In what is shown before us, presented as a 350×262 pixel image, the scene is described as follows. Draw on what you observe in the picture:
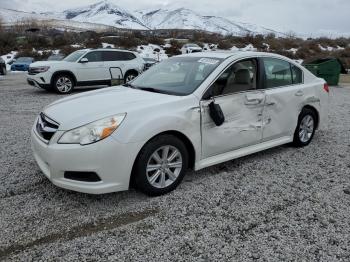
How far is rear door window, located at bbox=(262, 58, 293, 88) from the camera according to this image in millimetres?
4953

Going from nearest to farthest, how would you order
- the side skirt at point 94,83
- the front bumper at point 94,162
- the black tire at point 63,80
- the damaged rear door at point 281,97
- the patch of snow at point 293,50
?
the front bumper at point 94,162 < the damaged rear door at point 281,97 < the black tire at point 63,80 < the side skirt at point 94,83 < the patch of snow at point 293,50

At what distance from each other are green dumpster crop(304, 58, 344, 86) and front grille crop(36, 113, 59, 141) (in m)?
13.7

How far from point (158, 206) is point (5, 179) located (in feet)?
6.59

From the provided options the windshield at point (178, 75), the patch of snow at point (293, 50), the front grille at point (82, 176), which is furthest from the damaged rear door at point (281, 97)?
the patch of snow at point (293, 50)

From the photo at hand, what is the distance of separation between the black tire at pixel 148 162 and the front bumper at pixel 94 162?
0.10 metres

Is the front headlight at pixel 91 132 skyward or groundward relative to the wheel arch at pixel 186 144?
skyward

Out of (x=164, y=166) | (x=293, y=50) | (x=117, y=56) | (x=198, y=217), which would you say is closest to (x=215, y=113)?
(x=164, y=166)

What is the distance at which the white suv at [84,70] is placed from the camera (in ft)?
40.4

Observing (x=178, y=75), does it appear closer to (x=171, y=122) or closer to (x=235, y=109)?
(x=235, y=109)

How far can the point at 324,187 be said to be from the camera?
4234 mm

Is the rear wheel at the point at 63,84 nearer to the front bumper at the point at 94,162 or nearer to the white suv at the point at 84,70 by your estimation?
the white suv at the point at 84,70

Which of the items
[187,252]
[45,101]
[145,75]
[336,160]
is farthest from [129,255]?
[45,101]

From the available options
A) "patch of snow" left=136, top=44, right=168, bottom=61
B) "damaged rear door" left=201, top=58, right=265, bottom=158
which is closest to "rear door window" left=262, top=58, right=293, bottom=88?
"damaged rear door" left=201, top=58, right=265, bottom=158

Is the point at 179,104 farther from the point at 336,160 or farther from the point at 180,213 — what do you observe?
the point at 336,160
